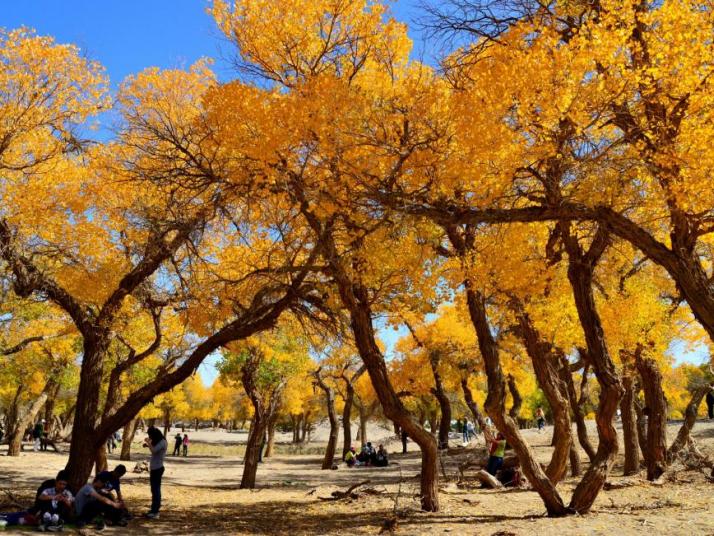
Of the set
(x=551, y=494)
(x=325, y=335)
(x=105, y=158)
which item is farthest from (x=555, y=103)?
(x=105, y=158)

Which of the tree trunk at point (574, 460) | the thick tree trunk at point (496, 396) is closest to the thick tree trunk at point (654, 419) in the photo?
the tree trunk at point (574, 460)

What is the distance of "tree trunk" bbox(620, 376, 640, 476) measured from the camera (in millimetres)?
13477

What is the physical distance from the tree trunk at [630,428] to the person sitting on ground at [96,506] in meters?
10.9

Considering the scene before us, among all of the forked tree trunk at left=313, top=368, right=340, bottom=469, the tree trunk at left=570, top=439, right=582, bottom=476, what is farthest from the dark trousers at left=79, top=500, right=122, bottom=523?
the forked tree trunk at left=313, top=368, right=340, bottom=469

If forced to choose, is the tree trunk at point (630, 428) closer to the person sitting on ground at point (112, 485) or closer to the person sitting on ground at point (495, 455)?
the person sitting on ground at point (495, 455)

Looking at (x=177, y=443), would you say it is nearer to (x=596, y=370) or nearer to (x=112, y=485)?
(x=112, y=485)

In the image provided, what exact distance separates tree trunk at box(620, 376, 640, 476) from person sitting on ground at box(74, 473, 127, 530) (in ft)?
35.8

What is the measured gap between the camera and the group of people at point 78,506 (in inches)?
296

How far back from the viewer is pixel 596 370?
25.6ft

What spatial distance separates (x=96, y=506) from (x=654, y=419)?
10.8 meters

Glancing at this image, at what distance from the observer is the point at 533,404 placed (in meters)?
54.2

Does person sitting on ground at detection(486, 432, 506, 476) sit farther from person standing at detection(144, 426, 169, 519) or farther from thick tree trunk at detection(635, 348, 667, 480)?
person standing at detection(144, 426, 169, 519)

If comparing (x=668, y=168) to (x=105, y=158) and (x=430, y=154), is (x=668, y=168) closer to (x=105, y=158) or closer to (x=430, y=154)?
(x=430, y=154)

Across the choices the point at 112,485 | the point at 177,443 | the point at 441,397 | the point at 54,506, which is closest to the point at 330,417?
the point at 441,397
